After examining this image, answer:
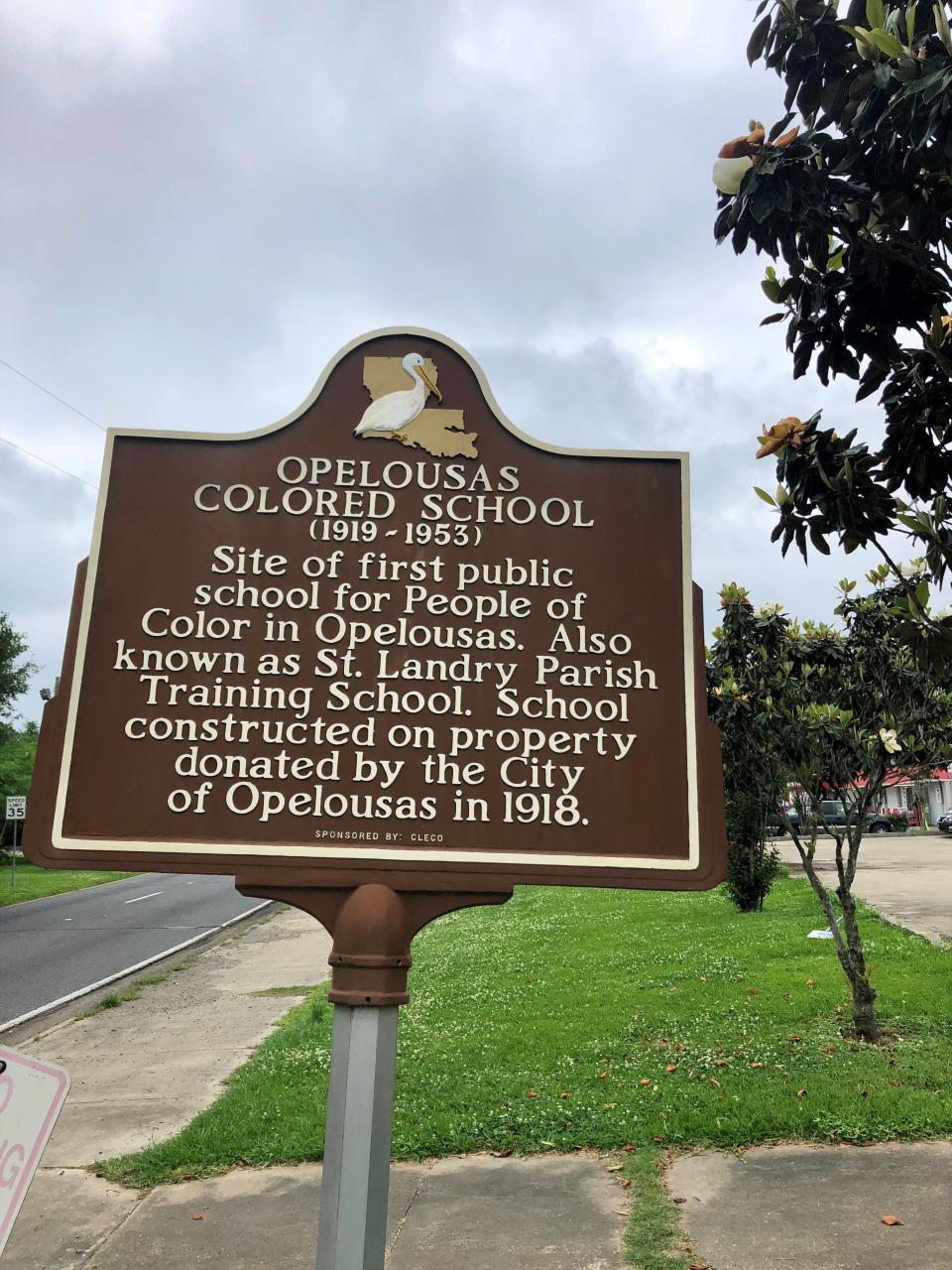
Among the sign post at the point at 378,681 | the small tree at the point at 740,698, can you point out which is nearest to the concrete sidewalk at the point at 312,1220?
the sign post at the point at 378,681

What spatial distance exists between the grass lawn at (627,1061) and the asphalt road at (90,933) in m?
3.92

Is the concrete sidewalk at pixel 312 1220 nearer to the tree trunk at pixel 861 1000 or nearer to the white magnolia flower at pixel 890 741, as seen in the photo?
the tree trunk at pixel 861 1000

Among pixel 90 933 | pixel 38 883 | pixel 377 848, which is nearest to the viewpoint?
pixel 377 848

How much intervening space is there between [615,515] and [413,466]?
75 cm

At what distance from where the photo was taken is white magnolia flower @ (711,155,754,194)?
372 centimetres

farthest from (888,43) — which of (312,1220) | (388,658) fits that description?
(312,1220)

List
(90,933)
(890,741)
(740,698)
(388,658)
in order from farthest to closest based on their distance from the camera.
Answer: (90,933), (740,698), (890,741), (388,658)

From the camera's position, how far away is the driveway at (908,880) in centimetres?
1302

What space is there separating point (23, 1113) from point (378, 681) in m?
1.61

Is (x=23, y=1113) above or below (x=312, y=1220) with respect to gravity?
above

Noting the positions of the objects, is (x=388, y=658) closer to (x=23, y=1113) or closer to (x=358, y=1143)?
(x=358, y=1143)

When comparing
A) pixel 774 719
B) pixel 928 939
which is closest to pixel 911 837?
pixel 928 939

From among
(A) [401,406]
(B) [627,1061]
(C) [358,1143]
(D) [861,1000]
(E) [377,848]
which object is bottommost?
(B) [627,1061]

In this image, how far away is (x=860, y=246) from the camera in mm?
3977
